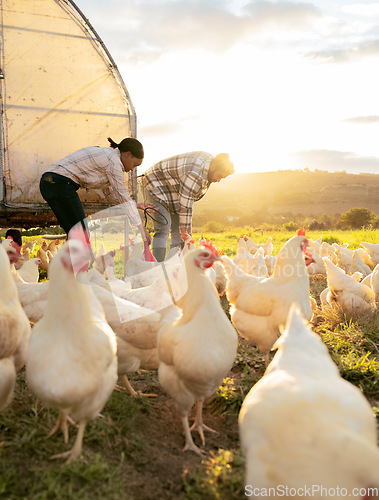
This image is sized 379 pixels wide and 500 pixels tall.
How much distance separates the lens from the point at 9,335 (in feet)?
8.09

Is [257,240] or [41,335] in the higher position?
[41,335]

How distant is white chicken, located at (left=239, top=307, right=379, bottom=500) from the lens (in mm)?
1377

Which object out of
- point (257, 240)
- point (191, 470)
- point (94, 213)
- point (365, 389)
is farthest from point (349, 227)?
point (191, 470)

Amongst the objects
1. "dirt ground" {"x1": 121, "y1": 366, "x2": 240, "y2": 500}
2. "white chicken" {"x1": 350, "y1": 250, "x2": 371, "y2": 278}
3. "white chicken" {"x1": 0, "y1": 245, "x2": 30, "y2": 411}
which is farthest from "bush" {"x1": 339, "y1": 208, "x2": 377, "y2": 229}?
"white chicken" {"x1": 0, "y1": 245, "x2": 30, "y2": 411}

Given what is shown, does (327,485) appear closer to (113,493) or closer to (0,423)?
(113,493)

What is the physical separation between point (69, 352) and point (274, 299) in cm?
203

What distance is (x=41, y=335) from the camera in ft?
7.11

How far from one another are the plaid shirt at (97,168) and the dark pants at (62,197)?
0.09m

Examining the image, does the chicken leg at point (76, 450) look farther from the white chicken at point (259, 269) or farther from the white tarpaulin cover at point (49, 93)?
the white tarpaulin cover at point (49, 93)

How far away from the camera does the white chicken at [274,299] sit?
3463mm

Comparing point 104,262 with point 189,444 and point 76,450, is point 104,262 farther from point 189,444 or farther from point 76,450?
point 76,450

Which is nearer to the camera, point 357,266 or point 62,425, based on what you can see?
point 62,425

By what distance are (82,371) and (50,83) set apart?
6018 mm

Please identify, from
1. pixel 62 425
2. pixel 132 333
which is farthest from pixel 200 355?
pixel 62 425
